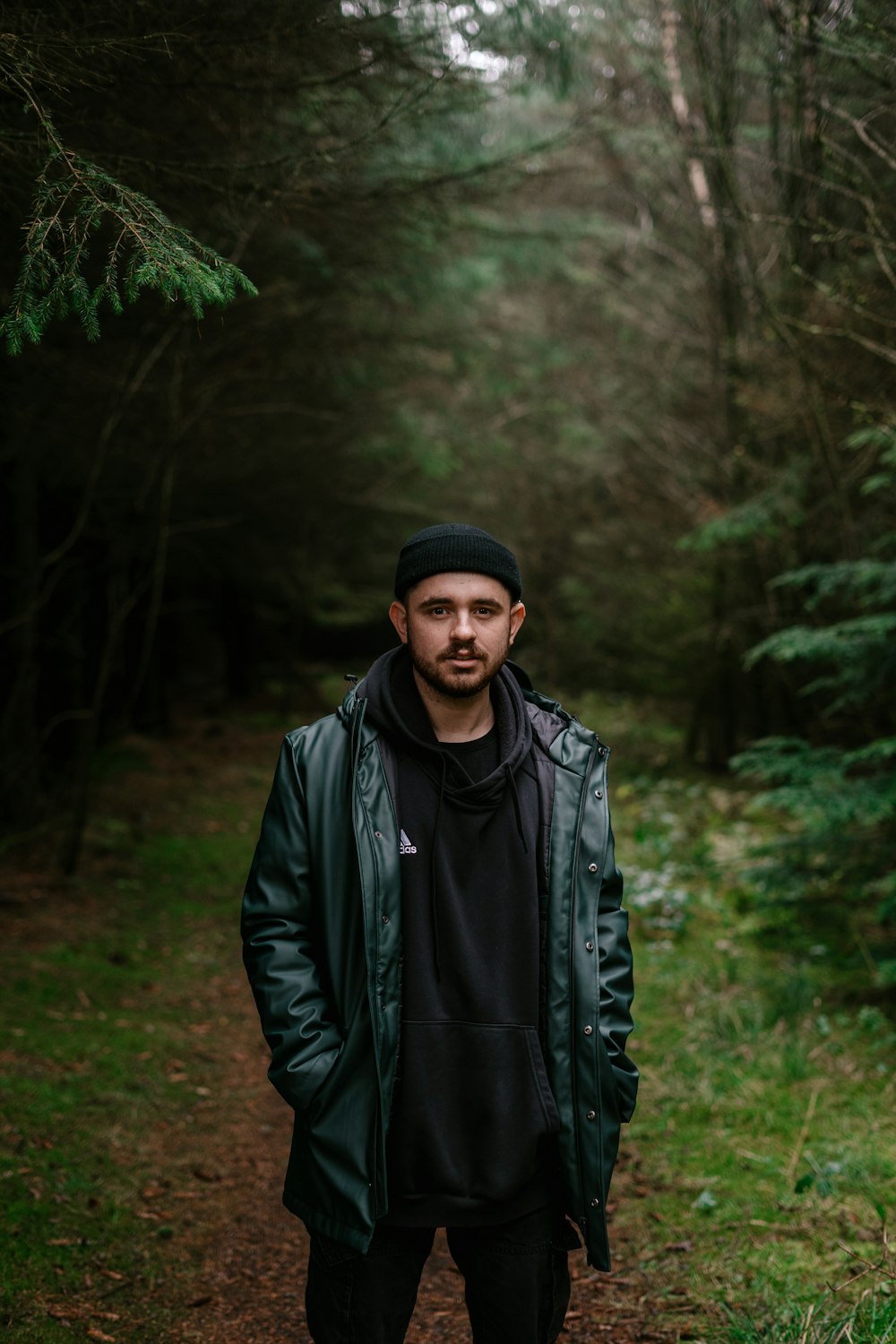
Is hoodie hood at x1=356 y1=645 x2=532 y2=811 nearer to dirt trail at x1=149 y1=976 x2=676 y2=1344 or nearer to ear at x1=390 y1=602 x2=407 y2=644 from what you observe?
ear at x1=390 y1=602 x2=407 y2=644

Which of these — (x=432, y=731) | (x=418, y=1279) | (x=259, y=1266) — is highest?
(x=432, y=731)

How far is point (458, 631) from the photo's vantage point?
2.47 m

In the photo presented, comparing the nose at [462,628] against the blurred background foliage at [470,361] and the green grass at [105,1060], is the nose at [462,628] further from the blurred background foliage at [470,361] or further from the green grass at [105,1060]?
the green grass at [105,1060]

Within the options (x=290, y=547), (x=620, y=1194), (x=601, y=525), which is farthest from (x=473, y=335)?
(x=620, y=1194)

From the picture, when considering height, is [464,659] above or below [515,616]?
below

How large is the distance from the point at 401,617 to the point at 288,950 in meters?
0.92

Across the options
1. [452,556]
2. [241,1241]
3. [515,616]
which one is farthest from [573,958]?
[241,1241]

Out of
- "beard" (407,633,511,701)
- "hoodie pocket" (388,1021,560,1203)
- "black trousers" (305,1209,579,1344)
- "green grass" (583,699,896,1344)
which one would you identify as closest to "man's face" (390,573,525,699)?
"beard" (407,633,511,701)

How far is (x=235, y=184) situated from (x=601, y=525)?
11.4 m

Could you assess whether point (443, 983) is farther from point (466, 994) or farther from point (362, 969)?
point (362, 969)

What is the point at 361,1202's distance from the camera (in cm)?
217

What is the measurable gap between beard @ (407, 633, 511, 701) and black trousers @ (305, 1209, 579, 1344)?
129 cm

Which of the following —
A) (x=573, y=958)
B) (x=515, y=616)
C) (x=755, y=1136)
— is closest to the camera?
(x=573, y=958)

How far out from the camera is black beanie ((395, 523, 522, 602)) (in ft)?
8.20
